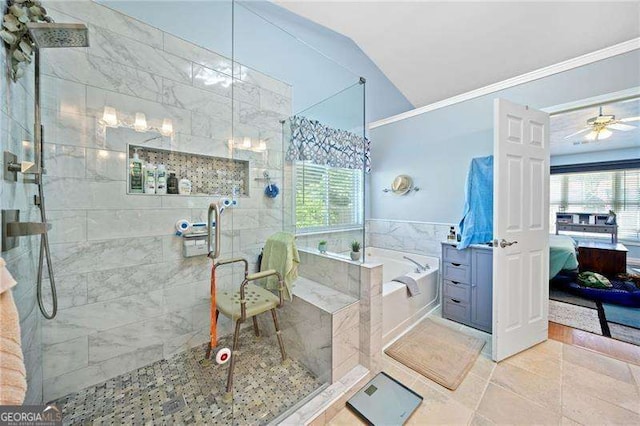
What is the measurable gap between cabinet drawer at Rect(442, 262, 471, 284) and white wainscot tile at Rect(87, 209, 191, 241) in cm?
269

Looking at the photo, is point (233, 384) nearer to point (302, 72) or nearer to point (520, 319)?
point (520, 319)

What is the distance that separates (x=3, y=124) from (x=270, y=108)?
1.80 metres

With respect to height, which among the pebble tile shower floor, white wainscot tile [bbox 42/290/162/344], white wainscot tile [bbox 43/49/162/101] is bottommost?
the pebble tile shower floor

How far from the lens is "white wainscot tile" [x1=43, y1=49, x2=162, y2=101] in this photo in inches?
57.1

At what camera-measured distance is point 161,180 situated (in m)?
1.82

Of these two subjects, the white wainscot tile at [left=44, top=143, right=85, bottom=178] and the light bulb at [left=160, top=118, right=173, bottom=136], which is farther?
the light bulb at [left=160, top=118, right=173, bottom=136]

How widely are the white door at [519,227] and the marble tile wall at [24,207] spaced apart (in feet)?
9.51

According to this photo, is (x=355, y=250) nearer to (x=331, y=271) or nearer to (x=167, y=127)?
(x=331, y=271)

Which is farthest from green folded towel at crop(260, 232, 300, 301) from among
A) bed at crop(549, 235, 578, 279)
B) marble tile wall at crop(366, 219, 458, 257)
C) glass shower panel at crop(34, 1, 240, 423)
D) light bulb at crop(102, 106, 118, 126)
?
bed at crop(549, 235, 578, 279)

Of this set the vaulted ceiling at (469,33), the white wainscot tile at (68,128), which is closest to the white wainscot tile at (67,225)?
the white wainscot tile at (68,128)

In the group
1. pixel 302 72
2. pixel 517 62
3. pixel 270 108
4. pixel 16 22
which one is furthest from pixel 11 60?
pixel 517 62

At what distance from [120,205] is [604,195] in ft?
26.4

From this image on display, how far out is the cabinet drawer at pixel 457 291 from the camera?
2432mm

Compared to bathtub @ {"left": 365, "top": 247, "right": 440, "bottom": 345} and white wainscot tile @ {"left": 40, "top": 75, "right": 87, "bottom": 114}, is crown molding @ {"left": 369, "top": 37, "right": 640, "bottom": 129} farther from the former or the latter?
white wainscot tile @ {"left": 40, "top": 75, "right": 87, "bottom": 114}
